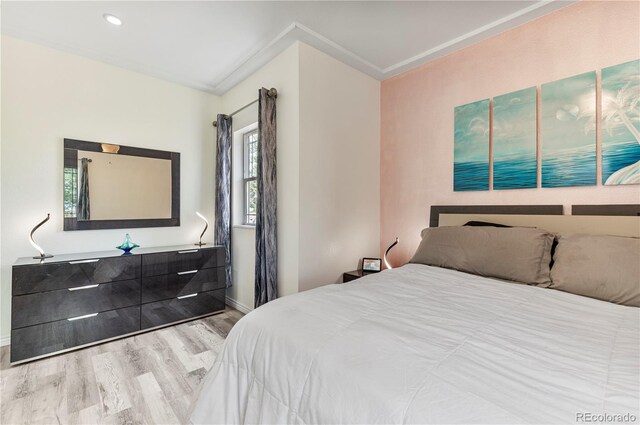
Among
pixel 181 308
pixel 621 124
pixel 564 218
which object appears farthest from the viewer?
pixel 181 308

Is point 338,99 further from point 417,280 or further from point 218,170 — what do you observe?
point 417,280

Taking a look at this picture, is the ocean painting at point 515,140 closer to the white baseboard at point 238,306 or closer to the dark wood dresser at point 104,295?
the white baseboard at point 238,306

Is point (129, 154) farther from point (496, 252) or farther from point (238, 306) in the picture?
point (496, 252)

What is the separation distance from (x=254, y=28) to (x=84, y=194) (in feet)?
7.46

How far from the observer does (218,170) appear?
3.46m

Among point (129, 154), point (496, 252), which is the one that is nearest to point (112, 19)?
point (129, 154)

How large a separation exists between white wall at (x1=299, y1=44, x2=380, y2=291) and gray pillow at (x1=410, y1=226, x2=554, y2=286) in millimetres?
926

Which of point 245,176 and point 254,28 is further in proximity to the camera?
point 245,176

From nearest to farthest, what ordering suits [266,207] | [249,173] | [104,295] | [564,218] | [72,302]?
[564,218]
[72,302]
[104,295]
[266,207]
[249,173]

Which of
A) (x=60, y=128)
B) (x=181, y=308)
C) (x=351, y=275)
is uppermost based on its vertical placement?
(x=60, y=128)

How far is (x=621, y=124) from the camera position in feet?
6.17

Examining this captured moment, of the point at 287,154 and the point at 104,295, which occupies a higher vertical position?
the point at 287,154

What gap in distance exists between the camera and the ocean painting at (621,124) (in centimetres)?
184

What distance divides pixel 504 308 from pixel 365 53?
254 cm
